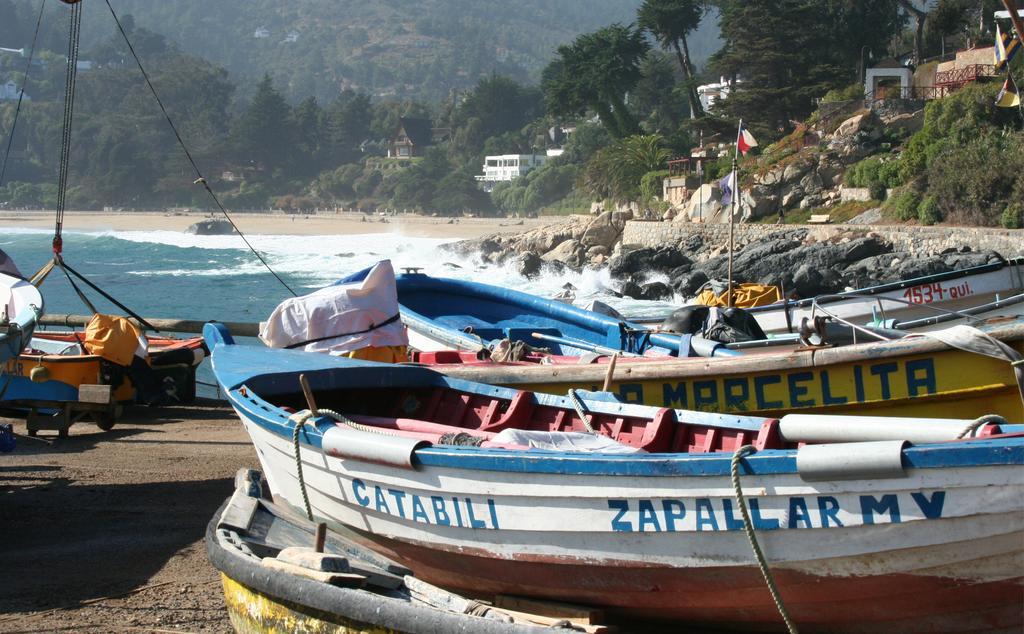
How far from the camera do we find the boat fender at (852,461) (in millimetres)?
4766

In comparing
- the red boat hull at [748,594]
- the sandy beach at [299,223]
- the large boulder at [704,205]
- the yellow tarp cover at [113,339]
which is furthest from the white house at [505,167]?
the red boat hull at [748,594]

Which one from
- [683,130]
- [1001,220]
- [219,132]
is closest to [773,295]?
[1001,220]

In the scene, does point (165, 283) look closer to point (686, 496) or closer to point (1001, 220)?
point (1001, 220)

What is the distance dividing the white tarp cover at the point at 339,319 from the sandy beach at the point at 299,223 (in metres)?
67.9

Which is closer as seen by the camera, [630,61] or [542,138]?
[630,61]

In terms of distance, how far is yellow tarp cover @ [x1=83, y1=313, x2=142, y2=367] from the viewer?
1289cm

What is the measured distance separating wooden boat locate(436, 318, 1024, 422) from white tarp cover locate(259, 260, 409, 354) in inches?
43.2

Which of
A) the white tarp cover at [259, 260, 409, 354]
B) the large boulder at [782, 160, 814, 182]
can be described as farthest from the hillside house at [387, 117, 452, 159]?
the white tarp cover at [259, 260, 409, 354]

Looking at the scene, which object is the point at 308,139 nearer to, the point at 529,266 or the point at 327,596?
the point at 529,266

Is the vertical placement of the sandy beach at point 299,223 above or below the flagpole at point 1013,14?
below

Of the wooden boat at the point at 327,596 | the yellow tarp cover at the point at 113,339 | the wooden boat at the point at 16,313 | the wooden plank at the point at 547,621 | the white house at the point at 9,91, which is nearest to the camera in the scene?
the wooden boat at the point at 327,596

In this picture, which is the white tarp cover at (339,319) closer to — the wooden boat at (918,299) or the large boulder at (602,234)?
the wooden boat at (918,299)

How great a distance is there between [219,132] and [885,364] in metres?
145

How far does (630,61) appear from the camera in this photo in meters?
66.3
